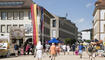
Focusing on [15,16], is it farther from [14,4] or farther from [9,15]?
[14,4]

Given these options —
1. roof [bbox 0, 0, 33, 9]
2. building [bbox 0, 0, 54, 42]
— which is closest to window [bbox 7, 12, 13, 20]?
building [bbox 0, 0, 54, 42]

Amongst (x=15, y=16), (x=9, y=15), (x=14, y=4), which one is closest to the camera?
(x=14, y=4)

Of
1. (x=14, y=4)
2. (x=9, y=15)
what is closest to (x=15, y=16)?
(x=9, y=15)

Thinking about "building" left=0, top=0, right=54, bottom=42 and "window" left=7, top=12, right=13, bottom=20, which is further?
"window" left=7, top=12, right=13, bottom=20

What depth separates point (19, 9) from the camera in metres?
54.9

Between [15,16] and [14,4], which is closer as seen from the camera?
Result: [14,4]

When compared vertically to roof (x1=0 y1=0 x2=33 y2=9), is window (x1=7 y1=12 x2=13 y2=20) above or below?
below

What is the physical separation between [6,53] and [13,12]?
28619mm

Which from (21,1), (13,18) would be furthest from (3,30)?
(21,1)

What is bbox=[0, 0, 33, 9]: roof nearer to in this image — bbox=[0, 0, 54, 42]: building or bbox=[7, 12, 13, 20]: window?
bbox=[0, 0, 54, 42]: building

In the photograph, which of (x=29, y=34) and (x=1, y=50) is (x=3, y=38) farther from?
(x=29, y=34)

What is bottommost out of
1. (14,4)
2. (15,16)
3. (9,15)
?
(15,16)

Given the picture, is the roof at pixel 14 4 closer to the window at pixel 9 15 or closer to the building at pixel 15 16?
the building at pixel 15 16

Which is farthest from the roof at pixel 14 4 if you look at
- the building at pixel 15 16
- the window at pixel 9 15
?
the window at pixel 9 15
